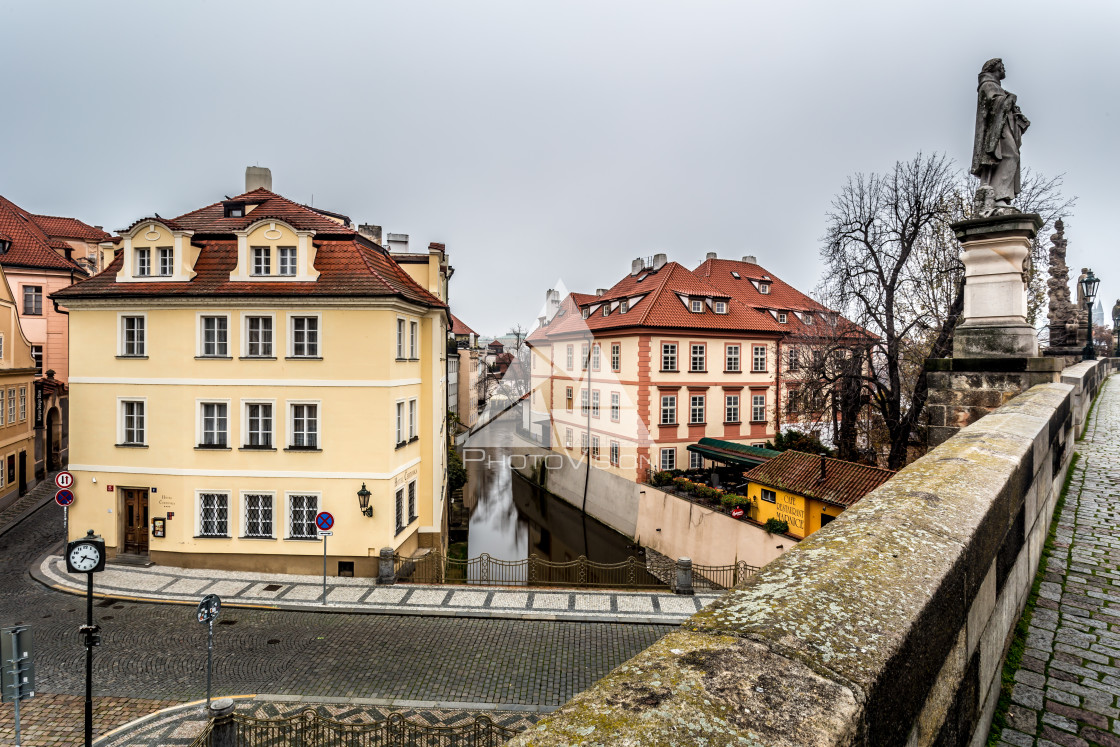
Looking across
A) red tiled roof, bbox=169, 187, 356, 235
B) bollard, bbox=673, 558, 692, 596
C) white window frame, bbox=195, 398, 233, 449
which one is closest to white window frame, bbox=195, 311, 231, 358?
white window frame, bbox=195, 398, 233, 449

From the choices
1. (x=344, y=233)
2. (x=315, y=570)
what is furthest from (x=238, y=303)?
(x=315, y=570)

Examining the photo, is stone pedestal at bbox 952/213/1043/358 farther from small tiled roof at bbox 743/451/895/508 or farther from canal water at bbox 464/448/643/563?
canal water at bbox 464/448/643/563

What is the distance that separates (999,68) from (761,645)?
10.5 meters

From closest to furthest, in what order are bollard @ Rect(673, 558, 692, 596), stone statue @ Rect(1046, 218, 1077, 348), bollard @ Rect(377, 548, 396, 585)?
bollard @ Rect(673, 558, 692, 596)
bollard @ Rect(377, 548, 396, 585)
stone statue @ Rect(1046, 218, 1077, 348)

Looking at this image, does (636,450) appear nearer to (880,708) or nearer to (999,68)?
(999,68)

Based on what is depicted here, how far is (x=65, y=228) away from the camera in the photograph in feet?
130

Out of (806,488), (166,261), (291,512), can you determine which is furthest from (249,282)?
(806,488)

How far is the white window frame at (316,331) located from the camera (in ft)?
53.6

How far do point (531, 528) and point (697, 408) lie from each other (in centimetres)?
1170

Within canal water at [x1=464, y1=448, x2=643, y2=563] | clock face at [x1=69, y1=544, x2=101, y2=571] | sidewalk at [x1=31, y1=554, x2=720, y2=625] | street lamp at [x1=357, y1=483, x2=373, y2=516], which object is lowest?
canal water at [x1=464, y1=448, x2=643, y2=563]

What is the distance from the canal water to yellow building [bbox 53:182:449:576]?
10.3 metres

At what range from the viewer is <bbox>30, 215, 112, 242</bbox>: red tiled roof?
39.1 metres

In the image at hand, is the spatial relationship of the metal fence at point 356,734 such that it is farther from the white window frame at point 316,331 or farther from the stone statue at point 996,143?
the stone statue at point 996,143

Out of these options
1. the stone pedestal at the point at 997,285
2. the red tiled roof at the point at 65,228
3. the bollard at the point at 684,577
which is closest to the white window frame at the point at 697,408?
the bollard at the point at 684,577
